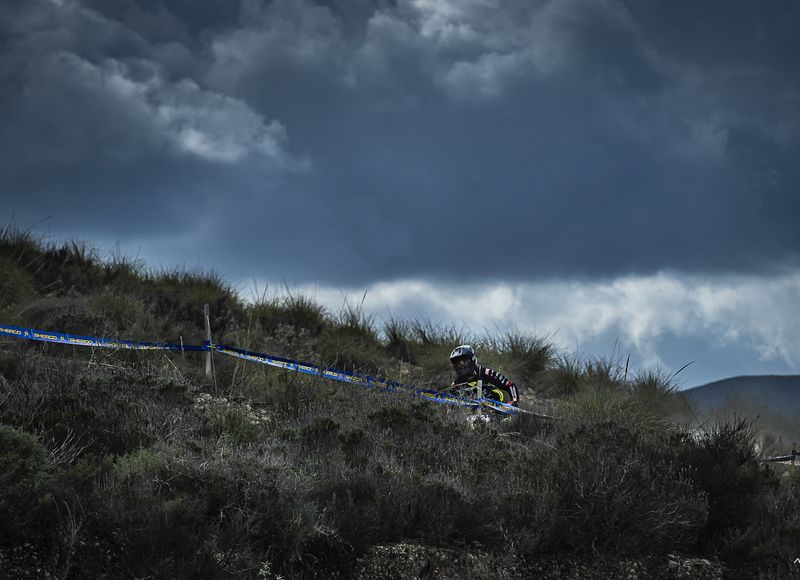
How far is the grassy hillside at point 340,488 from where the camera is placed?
17.7 ft

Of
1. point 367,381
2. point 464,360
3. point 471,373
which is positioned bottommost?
point 367,381

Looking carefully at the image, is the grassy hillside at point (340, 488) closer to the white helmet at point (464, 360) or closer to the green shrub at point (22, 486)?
the green shrub at point (22, 486)

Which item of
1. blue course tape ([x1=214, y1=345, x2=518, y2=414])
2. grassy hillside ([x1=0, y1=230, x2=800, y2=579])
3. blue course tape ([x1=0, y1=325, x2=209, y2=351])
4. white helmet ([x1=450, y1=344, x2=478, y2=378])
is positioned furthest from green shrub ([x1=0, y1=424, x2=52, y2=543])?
white helmet ([x1=450, y1=344, x2=478, y2=378])

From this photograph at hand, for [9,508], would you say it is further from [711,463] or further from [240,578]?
[711,463]

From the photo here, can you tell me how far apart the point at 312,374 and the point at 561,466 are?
15.7ft

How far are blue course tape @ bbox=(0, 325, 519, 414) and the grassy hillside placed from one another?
19cm

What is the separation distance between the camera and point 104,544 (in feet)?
17.3

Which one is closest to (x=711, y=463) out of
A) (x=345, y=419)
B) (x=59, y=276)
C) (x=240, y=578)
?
(x=345, y=419)

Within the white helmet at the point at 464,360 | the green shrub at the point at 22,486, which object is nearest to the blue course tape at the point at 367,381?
the white helmet at the point at 464,360

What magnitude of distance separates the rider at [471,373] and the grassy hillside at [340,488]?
1.91 metres

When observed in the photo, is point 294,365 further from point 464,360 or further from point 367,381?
point 464,360

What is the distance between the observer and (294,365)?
37.2 ft

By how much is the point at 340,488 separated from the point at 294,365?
4927 mm

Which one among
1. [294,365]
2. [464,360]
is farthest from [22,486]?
[464,360]
